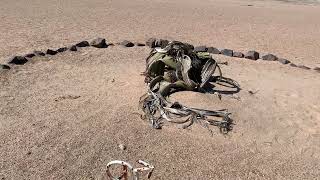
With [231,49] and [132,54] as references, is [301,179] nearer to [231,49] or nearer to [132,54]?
[132,54]

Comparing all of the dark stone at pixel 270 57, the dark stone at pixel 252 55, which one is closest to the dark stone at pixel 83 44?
the dark stone at pixel 252 55

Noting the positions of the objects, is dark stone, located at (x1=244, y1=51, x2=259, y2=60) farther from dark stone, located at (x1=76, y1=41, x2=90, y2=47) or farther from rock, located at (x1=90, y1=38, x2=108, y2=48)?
dark stone, located at (x1=76, y1=41, x2=90, y2=47)

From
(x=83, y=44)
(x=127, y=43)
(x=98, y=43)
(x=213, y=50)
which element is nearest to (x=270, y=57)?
(x=213, y=50)

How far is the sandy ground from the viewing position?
563cm

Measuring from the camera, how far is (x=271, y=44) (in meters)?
11.7

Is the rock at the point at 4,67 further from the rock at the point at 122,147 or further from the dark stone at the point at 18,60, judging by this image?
the rock at the point at 122,147

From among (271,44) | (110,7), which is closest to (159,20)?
(110,7)

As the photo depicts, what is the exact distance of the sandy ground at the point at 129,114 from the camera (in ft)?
18.5

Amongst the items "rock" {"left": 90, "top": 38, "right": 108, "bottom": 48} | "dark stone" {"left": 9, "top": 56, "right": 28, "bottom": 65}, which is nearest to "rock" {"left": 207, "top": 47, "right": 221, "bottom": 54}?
"rock" {"left": 90, "top": 38, "right": 108, "bottom": 48}

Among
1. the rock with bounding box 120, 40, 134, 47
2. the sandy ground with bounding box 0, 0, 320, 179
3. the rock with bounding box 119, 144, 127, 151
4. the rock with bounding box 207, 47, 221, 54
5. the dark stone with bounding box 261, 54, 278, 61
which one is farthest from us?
the rock with bounding box 120, 40, 134, 47

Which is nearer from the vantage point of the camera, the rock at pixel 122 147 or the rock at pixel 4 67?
the rock at pixel 122 147

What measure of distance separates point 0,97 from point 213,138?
2.93 meters

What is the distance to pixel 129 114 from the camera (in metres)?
6.73

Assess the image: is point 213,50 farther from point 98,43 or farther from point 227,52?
point 98,43
